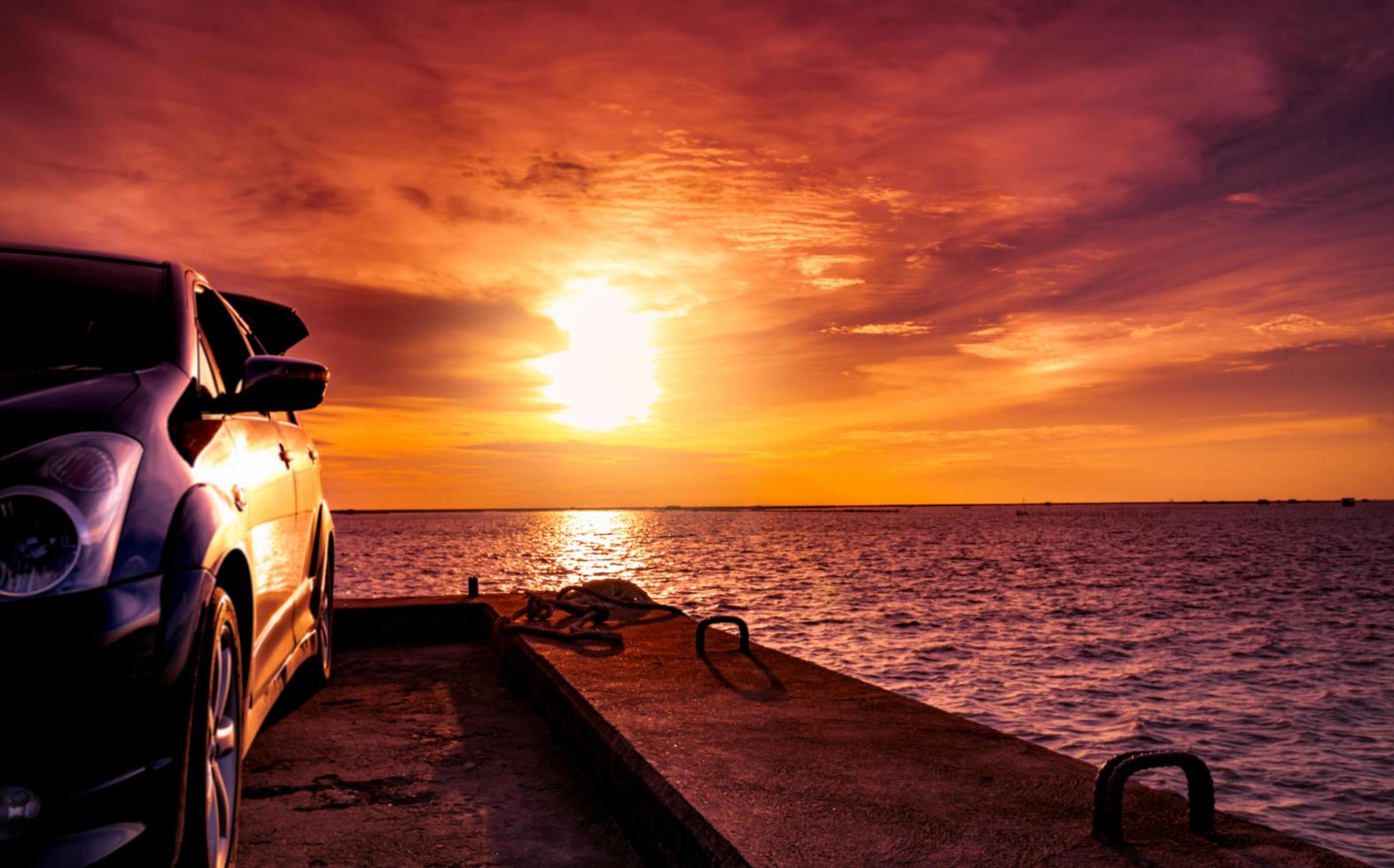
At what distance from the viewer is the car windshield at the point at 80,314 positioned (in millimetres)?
2881

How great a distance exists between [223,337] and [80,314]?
1.04m

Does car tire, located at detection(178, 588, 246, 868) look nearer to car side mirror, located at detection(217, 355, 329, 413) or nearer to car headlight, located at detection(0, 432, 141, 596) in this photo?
car headlight, located at detection(0, 432, 141, 596)

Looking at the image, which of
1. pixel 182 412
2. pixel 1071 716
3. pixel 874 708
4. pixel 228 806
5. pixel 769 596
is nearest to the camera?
pixel 182 412

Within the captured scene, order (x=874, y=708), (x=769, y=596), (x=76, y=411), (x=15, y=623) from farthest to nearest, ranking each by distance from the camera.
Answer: (x=769, y=596) → (x=874, y=708) → (x=76, y=411) → (x=15, y=623)

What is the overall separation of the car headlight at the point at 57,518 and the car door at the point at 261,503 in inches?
35.4

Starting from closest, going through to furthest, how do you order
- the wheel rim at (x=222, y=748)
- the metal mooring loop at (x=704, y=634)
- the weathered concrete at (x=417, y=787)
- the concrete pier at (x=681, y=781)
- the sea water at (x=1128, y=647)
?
the wheel rim at (x=222, y=748), the concrete pier at (x=681, y=781), the weathered concrete at (x=417, y=787), the metal mooring loop at (x=704, y=634), the sea water at (x=1128, y=647)

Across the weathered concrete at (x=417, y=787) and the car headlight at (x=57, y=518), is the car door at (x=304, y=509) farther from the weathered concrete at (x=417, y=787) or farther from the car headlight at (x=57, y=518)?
the car headlight at (x=57, y=518)

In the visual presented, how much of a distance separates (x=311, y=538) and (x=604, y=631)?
8.63 ft

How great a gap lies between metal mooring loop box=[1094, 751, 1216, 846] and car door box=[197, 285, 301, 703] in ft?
9.08

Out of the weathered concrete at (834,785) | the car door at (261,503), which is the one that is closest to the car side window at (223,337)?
the car door at (261,503)

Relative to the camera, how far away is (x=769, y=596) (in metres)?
32.6

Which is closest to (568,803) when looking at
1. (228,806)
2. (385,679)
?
(228,806)

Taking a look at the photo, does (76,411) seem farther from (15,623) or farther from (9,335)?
(9,335)

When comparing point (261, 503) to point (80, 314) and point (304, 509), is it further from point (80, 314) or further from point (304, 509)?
point (304, 509)
